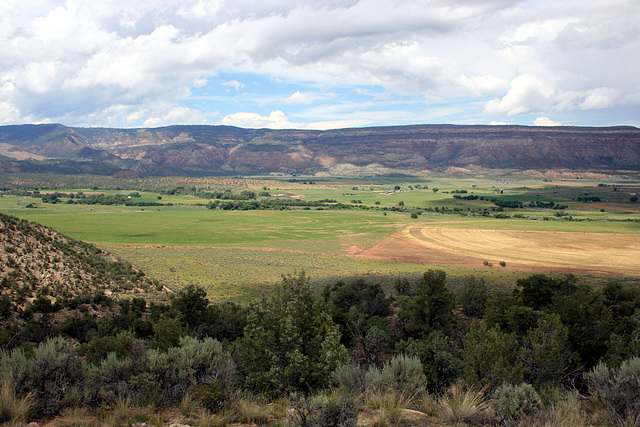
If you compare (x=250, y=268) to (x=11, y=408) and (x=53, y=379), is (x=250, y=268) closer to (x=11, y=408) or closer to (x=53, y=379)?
(x=53, y=379)

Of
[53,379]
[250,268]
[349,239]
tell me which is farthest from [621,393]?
[349,239]

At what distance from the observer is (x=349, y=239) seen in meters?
73.3

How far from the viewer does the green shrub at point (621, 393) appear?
7.70 metres

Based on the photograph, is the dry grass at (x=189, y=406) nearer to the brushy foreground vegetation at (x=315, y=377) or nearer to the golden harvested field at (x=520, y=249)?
the brushy foreground vegetation at (x=315, y=377)

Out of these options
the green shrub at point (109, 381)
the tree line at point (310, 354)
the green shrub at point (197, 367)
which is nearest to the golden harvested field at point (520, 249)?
the tree line at point (310, 354)

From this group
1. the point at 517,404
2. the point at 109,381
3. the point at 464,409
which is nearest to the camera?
the point at 517,404

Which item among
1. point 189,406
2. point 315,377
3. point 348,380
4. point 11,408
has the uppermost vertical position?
point 11,408

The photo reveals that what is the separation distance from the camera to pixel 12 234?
31344 mm

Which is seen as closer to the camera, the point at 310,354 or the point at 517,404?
the point at 517,404

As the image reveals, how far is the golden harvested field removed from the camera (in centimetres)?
5091

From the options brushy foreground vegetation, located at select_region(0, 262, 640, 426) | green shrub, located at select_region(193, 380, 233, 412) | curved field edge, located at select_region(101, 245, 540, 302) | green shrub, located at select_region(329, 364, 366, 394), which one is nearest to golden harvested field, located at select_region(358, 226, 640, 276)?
curved field edge, located at select_region(101, 245, 540, 302)

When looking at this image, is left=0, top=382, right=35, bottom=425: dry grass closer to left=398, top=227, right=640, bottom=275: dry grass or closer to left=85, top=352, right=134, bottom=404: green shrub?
left=85, top=352, right=134, bottom=404: green shrub

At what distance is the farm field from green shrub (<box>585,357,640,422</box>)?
101 ft

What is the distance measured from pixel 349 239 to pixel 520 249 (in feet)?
92.2
